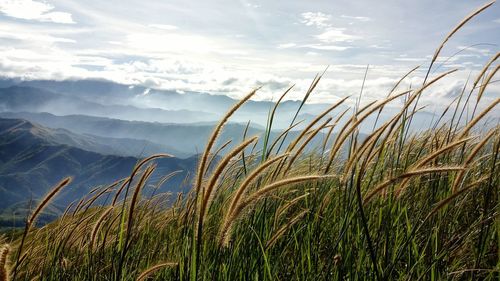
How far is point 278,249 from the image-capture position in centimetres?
281

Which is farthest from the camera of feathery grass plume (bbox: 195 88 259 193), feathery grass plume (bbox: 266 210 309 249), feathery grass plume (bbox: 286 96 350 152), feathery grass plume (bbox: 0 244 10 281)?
feathery grass plume (bbox: 286 96 350 152)

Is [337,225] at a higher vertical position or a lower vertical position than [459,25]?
lower

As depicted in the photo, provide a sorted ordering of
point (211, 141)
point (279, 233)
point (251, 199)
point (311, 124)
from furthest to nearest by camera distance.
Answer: point (311, 124) < point (279, 233) < point (211, 141) < point (251, 199)

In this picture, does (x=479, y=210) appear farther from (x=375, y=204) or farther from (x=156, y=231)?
(x=156, y=231)

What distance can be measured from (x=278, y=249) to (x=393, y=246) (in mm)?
709

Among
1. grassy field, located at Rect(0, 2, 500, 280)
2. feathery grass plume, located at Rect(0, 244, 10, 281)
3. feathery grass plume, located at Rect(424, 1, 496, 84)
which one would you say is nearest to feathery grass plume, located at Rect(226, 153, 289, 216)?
grassy field, located at Rect(0, 2, 500, 280)

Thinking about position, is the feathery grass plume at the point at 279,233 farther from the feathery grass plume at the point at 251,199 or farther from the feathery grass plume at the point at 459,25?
the feathery grass plume at the point at 459,25

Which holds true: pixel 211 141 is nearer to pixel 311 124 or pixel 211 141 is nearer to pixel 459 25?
pixel 311 124

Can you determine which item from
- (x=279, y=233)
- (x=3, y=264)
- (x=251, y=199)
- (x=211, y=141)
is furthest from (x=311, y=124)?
(x=3, y=264)

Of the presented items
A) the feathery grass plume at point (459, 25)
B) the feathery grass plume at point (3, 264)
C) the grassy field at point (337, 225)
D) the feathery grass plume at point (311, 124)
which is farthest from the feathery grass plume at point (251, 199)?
the feathery grass plume at point (459, 25)

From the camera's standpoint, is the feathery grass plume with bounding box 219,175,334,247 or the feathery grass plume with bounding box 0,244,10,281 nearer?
the feathery grass plume with bounding box 0,244,10,281

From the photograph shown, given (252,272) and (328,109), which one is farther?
(328,109)

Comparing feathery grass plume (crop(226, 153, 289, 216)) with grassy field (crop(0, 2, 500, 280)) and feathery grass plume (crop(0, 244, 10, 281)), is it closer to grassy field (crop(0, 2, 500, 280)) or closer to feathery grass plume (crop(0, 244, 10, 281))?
grassy field (crop(0, 2, 500, 280))

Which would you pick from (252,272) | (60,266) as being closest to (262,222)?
(252,272)
